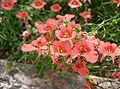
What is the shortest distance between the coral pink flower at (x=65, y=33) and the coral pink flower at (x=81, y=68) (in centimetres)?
14

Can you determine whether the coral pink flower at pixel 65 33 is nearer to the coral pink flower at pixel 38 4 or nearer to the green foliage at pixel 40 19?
the green foliage at pixel 40 19

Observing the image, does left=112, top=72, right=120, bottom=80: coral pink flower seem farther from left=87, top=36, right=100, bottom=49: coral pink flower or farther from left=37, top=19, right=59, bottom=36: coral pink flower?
left=37, top=19, right=59, bottom=36: coral pink flower

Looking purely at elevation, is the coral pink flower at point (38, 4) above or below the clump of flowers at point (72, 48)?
above

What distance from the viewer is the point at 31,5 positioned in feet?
8.69

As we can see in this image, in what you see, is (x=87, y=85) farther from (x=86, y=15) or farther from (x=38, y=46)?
(x=86, y=15)

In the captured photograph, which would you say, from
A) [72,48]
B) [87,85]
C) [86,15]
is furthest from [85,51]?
[86,15]

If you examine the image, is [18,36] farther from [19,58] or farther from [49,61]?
[49,61]

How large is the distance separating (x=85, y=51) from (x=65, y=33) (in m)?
0.14

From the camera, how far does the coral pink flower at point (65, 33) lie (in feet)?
6.63

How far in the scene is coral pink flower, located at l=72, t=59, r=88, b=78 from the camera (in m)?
2.05

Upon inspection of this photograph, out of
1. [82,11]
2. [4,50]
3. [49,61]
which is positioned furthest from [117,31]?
[4,50]

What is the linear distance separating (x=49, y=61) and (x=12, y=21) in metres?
0.66

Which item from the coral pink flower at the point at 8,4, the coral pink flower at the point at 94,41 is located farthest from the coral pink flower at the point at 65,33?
the coral pink flower at the point at 8,4

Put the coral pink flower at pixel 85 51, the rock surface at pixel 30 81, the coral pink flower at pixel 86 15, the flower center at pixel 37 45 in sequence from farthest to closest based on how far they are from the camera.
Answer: the coral pink flower at pixel 86 15
the rock surface at pixel 30 81
the flower center at pixel 37 45
the coral pink flower at pixel 85 51
